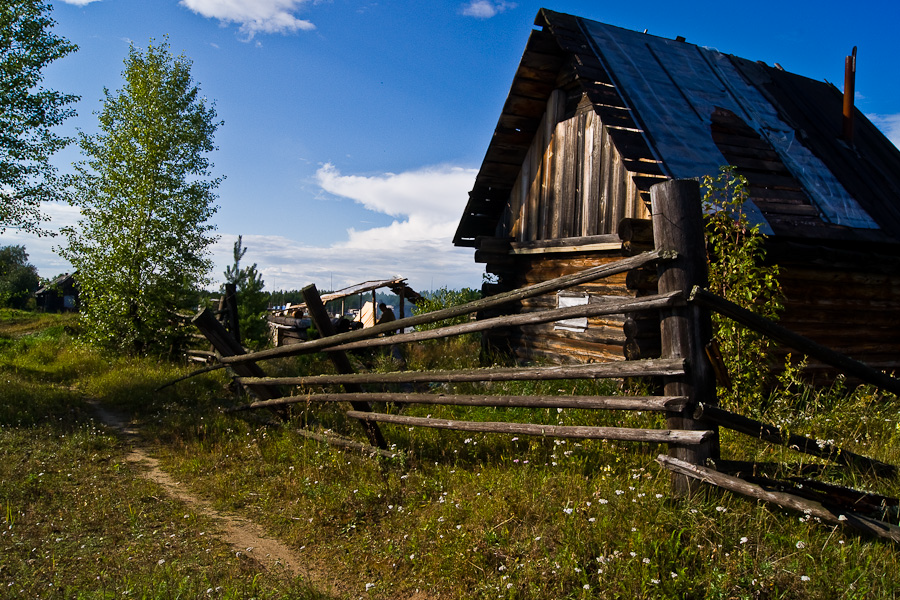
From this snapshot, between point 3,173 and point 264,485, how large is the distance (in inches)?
453

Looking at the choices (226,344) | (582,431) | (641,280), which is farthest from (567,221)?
(582,431)

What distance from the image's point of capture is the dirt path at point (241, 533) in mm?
3742

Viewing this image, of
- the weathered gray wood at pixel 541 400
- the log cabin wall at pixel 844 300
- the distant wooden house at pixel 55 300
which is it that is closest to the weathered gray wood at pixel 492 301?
the weathered gray wood at pixel 541 400

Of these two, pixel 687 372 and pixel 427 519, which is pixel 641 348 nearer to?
pixel 687 372

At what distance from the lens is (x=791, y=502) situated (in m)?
2.99

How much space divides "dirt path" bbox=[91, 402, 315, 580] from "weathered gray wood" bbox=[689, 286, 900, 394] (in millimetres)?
2927

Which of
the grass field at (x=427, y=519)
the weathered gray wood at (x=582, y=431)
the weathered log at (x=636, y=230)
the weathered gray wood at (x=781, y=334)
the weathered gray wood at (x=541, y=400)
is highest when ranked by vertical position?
the weathered log at (x=636, y=230)

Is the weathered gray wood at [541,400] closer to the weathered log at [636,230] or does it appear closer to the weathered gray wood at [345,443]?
the weathered gray wood at [345,443]

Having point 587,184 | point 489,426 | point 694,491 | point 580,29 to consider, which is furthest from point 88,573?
point 580,29

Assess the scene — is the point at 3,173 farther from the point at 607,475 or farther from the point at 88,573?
the point at 607,475

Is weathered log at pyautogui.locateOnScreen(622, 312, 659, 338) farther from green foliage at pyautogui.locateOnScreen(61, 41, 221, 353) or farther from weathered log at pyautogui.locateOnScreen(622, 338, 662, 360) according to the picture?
green foliage at pyautogui.locateOnScreen(61, 41, 221, 353)

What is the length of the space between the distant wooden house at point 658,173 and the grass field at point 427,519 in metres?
2.55

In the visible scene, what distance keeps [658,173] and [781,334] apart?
Answer: 15.6ft

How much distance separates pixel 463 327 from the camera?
14.1 feet
